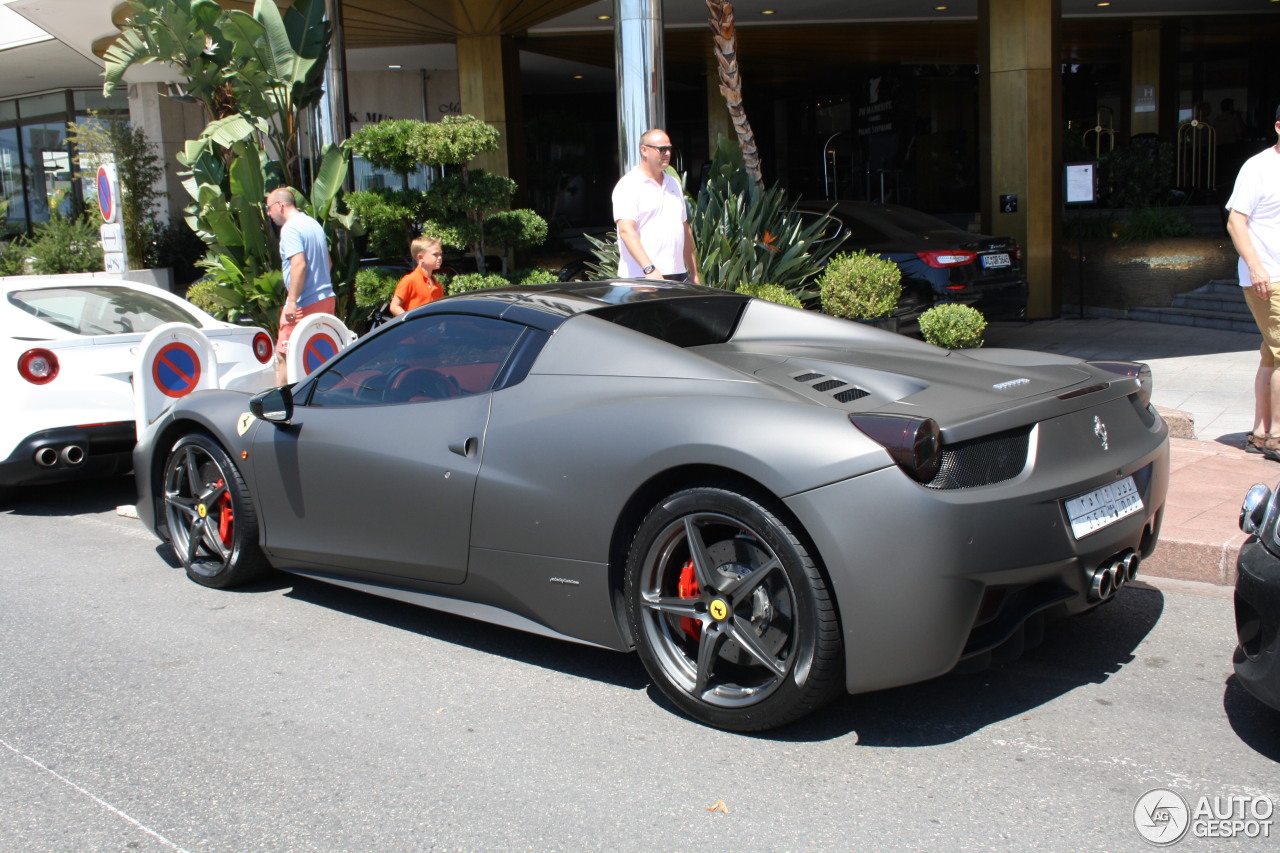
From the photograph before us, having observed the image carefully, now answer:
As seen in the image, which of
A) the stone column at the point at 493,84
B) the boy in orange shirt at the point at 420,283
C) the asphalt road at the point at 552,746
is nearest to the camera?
the asphalt road at the point at 552,746

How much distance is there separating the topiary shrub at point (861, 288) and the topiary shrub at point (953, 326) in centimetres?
59

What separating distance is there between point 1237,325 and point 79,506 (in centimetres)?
1193

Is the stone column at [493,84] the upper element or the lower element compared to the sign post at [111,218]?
upper

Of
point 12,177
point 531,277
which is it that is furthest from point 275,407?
point 12,177

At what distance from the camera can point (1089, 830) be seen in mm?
2902

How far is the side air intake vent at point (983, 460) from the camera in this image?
10.7 feet

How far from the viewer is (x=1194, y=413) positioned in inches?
321

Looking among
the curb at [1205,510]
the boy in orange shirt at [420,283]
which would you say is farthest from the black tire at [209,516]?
the curb at [1205,510]

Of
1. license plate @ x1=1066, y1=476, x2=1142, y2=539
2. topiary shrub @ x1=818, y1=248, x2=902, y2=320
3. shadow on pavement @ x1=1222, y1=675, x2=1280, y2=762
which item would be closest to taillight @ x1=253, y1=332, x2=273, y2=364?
topiary shrub @ x1=818, y1=248, x2=902, y2=320

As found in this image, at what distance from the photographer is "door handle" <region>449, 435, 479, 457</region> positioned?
408cm

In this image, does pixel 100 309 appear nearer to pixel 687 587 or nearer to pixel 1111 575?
pixel 687 587

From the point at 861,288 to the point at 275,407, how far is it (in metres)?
6.30

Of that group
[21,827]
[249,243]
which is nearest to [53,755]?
[21,827]

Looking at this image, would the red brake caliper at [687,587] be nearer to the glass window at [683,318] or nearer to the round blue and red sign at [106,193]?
the glass window at [683,318]
